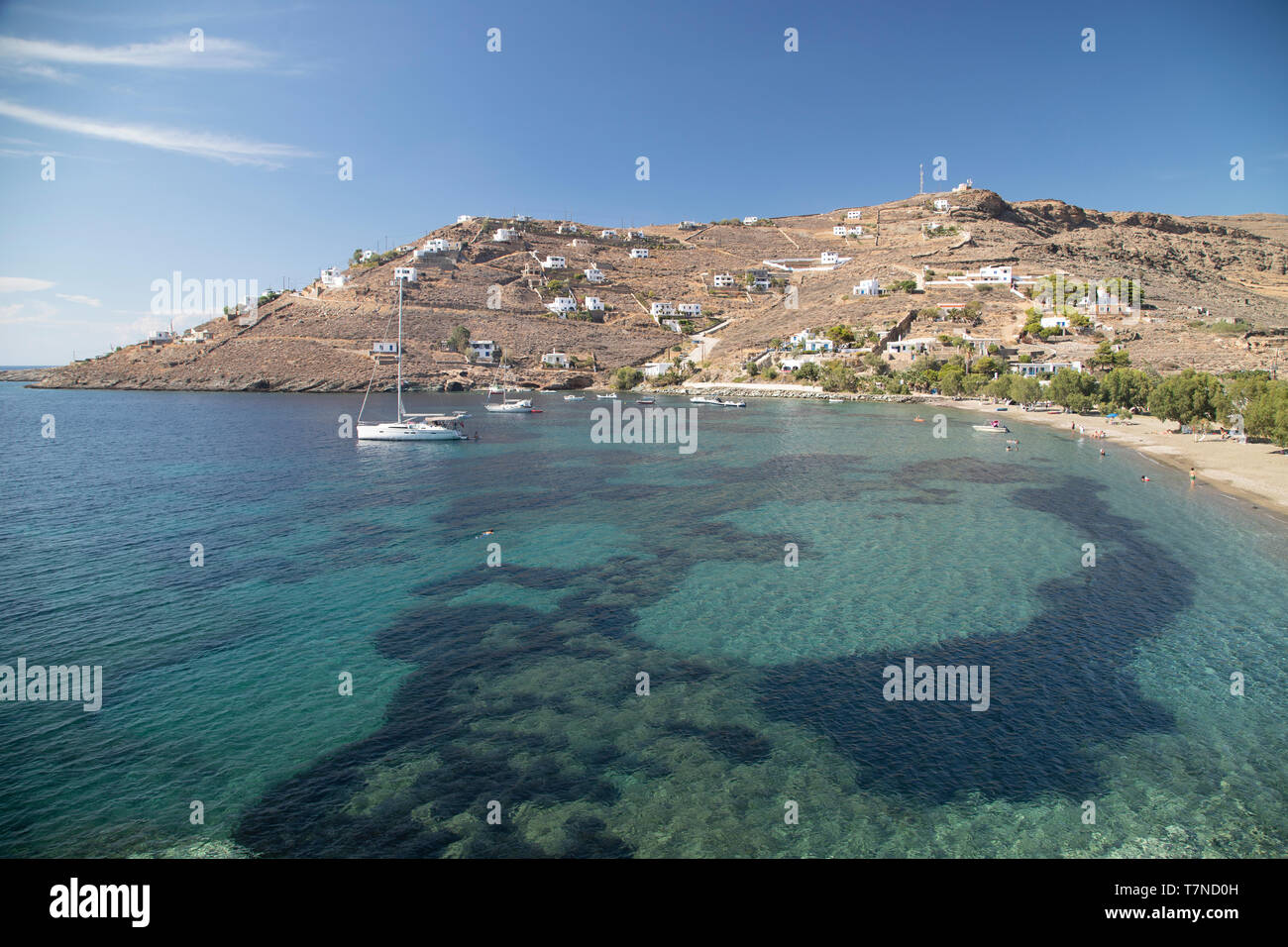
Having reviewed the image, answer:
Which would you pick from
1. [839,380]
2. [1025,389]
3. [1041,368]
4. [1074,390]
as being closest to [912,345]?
[839,380]

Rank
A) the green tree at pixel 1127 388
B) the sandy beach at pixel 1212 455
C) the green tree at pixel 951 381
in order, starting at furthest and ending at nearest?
the green tree at pixel 951 381 < the green tree at pixel 1127 388 < the sandy beach at pixel 1212 455

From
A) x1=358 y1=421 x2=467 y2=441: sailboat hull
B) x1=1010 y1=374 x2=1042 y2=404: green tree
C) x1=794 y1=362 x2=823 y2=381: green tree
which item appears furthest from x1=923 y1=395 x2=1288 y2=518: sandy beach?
x1=358 y1=421 x2=467 y2=441: sailboat hull

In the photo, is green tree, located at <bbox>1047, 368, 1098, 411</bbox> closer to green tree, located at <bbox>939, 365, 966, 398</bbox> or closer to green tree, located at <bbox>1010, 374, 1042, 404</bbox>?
green tree, located at <bbox>1010, 374, 1042, 404</bbox>

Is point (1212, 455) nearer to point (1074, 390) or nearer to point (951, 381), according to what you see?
point (1074, 390)

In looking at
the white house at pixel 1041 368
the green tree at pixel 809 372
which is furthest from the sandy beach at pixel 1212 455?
the green tree at pixel 809 372

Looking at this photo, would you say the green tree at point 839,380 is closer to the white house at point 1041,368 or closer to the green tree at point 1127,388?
the white house at point 1041,368
